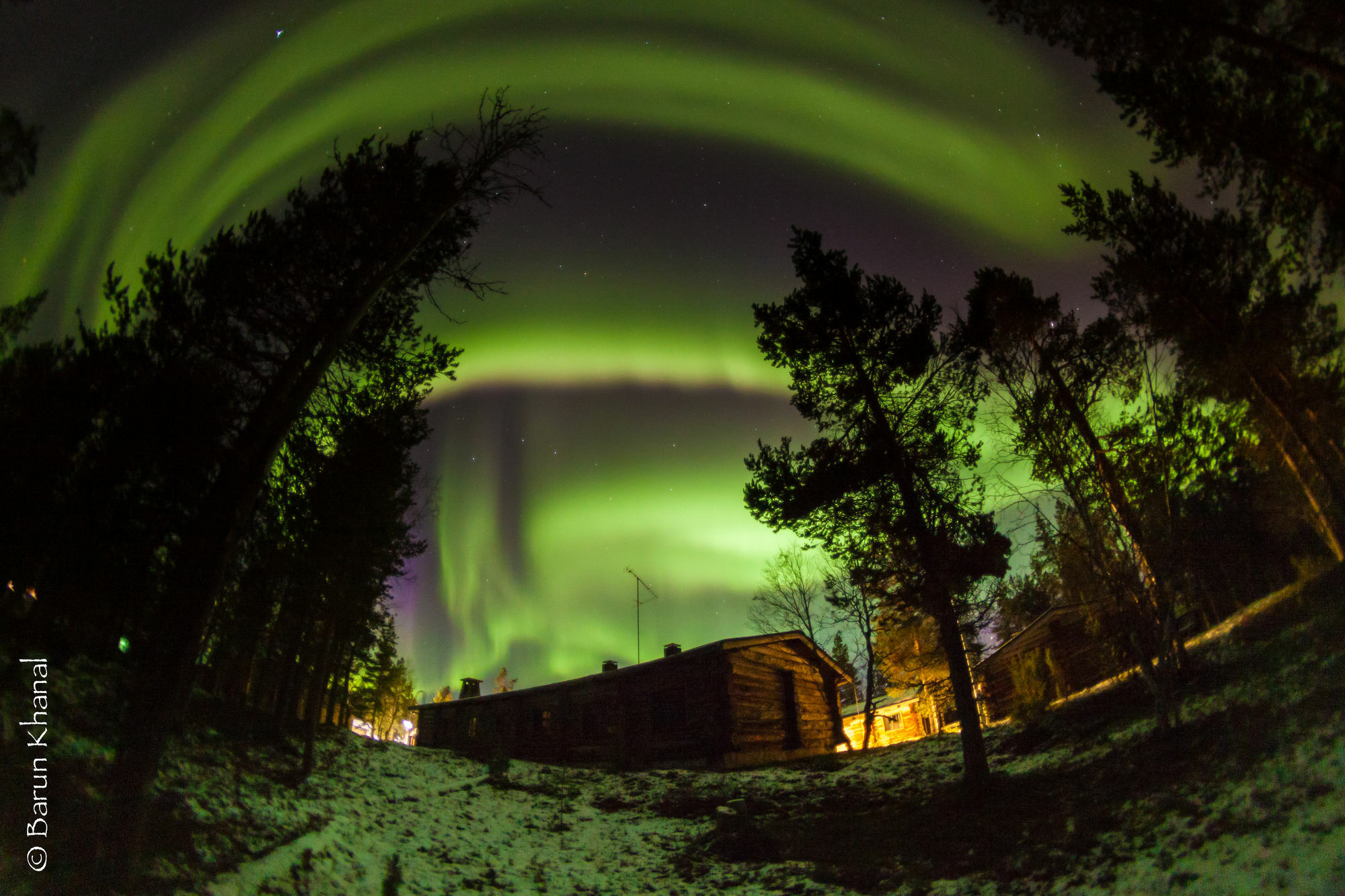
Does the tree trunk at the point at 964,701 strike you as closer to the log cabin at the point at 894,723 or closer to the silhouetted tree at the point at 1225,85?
the silhouetted tree at the point at 1225,85

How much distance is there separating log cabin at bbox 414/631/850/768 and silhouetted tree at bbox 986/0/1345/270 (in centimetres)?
1998

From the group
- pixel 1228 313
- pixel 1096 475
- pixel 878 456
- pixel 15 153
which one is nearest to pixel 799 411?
pixel 878 456

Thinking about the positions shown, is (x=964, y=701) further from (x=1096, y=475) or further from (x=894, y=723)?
(x=894, y=723)

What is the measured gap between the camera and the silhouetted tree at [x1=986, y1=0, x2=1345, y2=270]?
802cm

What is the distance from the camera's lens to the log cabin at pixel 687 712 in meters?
21.5

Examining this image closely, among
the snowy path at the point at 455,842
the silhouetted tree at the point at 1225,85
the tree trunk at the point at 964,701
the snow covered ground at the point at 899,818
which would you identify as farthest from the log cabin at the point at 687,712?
the silhouetted tree at the point at 1225,85

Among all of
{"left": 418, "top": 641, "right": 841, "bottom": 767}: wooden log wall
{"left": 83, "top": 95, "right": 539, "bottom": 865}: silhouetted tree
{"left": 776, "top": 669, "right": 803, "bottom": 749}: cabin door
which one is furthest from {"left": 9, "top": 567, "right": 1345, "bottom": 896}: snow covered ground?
{"left": 776, "top": 669, "right": 803, "bottom": 749}: cabin door

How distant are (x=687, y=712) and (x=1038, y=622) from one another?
1488 cm

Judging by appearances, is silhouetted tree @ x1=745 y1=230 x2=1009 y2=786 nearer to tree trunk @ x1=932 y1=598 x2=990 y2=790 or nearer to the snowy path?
tree trunk @ x1=932 y1=598 x2=990 y2=790

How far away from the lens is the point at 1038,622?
2156 centimetres

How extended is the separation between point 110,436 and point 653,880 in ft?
42.0

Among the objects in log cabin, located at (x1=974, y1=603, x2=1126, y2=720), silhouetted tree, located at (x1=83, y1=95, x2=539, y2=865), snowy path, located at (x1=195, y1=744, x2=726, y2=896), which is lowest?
snowy path, located at (x1=195, y1=744, x2=726, y2=896)

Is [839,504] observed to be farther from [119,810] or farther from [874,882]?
[119,810]

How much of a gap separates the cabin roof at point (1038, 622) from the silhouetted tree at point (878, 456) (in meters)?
9.00
